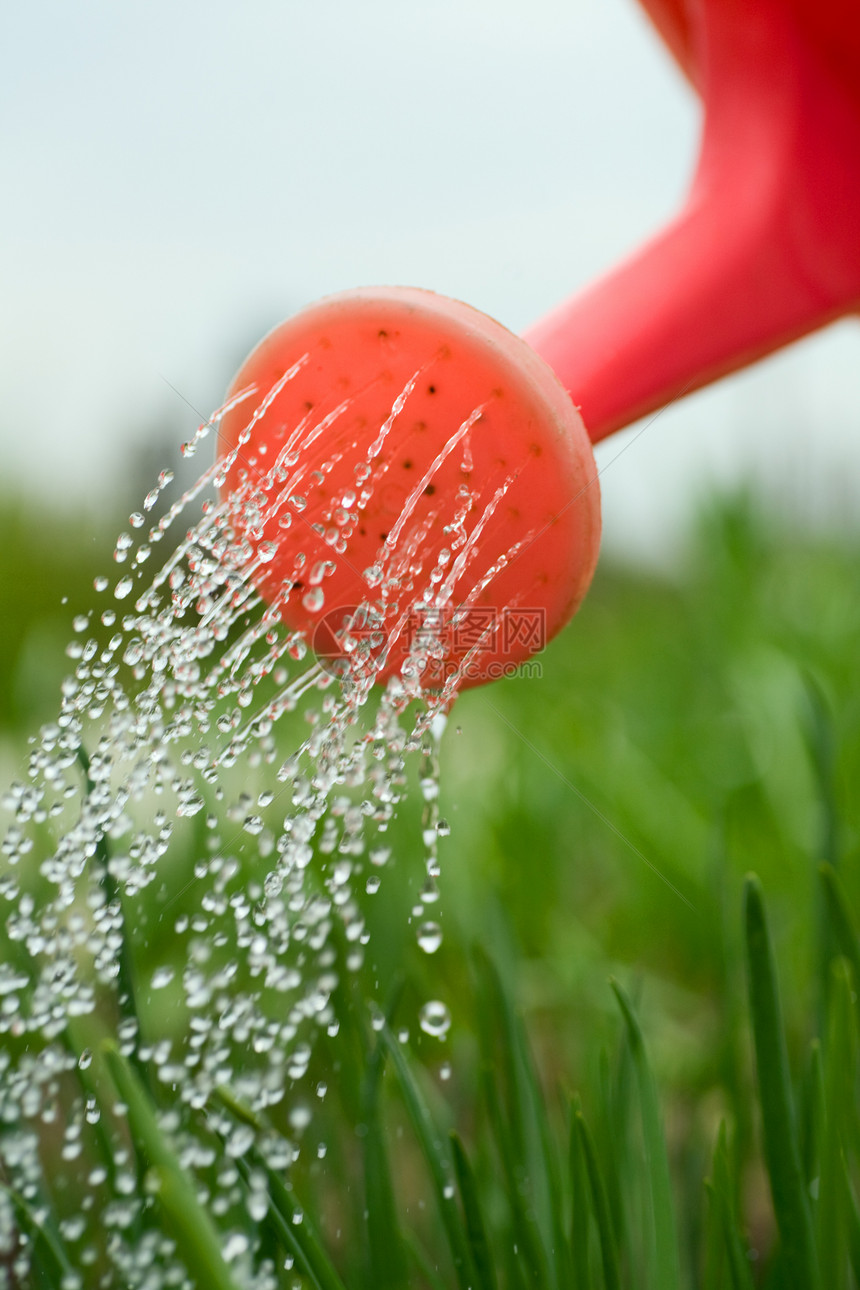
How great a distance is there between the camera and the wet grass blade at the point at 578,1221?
0.25 metres

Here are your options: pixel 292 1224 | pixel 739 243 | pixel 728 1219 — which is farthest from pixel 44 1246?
pixel 739 243

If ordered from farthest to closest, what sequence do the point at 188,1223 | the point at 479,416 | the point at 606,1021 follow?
the point at 606,1021 → the point at 479,416 → the point at 188,1223

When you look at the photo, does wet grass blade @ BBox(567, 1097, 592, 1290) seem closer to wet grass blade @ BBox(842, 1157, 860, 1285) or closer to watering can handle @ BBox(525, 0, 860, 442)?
wet grass blade @ BBox(842, 1157, 860, 1285)

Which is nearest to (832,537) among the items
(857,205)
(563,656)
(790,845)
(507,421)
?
(563,656)

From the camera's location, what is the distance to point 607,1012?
0.42 m

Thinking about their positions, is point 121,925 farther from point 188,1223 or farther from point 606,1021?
point 606,1021

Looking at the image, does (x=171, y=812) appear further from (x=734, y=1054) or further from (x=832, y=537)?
(x=832, y=537)

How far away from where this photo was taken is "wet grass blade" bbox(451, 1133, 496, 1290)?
237mm

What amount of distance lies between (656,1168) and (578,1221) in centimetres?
3

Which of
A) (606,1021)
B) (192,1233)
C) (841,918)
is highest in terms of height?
(192,1233)

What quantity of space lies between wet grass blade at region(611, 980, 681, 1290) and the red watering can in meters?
0.10

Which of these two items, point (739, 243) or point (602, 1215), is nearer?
point (602, 1215)

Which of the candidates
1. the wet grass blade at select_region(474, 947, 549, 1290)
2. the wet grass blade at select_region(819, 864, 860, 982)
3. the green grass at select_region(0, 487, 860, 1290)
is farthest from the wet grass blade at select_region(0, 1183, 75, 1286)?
the wet grass blade at select_region(819, 864, 860, 982)

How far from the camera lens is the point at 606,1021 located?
0.43 metres
